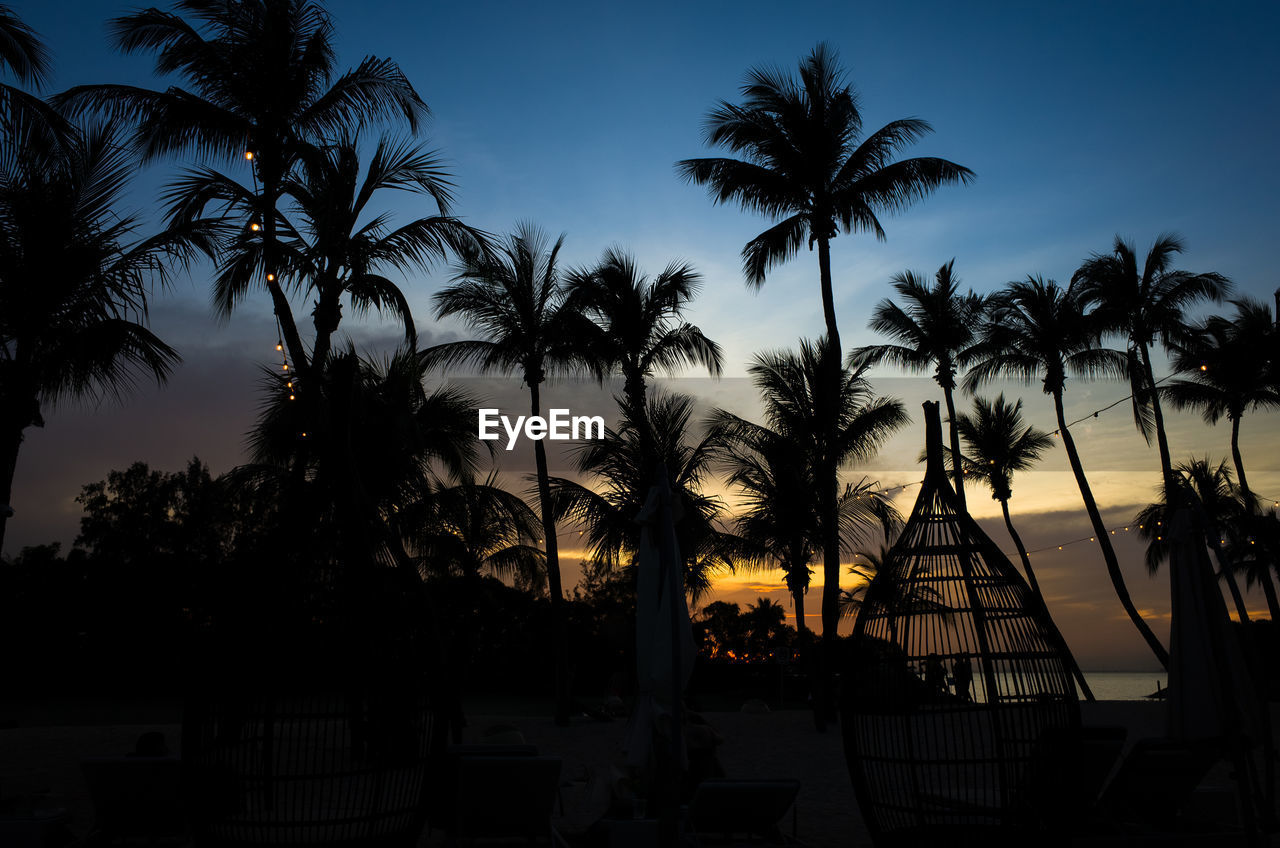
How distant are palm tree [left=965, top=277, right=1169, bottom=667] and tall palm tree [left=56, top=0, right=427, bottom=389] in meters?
21.6

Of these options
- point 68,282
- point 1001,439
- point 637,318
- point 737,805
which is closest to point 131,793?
point 737,805

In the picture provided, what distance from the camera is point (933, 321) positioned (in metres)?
27.9

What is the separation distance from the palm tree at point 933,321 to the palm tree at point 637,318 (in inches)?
402

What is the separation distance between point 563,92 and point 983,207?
7922 millimetres

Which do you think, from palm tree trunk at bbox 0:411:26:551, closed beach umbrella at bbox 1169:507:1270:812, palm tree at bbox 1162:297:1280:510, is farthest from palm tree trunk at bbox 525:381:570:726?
palm tree at bbox 1162:297:1280:510

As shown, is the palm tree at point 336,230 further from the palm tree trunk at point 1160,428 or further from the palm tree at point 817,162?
the palm tree trunk at point 1160,428

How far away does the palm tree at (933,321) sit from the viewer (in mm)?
27781

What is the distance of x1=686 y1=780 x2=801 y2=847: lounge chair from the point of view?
255 inches

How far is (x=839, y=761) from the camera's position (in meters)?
13.5

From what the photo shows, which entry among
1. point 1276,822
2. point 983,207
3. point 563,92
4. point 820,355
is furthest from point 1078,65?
point 1276,822

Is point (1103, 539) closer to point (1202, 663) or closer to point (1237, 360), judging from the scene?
point (1237, 360)

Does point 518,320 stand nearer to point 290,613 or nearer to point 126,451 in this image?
point 290,613

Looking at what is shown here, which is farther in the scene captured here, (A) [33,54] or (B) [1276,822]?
(A) [33,54]

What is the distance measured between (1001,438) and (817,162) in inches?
737
